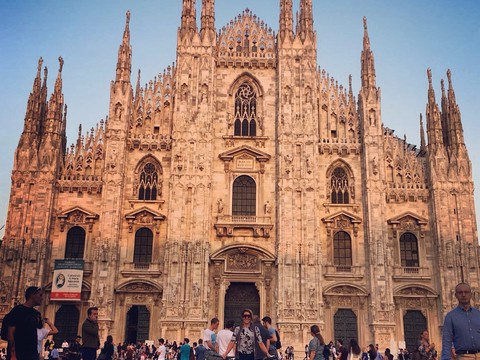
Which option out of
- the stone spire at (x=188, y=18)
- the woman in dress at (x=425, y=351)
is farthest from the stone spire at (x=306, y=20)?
the woman in dress at (x=425, y=351)

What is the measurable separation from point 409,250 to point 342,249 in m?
3.89

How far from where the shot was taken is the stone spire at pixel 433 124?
1367 inches

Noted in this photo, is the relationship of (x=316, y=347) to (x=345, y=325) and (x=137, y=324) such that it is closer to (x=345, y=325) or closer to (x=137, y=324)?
(x=345, y=325)

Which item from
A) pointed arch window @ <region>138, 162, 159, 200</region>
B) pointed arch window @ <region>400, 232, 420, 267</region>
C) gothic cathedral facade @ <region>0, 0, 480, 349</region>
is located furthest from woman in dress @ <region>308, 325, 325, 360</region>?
pointed arch window @ <region>138, 162, 159, 200</region>

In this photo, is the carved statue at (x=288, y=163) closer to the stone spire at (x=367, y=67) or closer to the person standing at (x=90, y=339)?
the stone spire at (x=367, y=67)

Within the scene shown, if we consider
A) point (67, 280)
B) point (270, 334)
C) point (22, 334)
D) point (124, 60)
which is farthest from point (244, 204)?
point (22, 334)

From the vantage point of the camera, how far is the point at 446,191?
33656mm

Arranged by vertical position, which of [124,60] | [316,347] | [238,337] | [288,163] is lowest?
[316,347]

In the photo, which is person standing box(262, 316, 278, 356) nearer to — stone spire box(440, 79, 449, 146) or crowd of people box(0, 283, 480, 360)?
crowd of people box(0, 283, 480, 360)

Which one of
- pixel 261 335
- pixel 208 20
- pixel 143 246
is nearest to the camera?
pixel 261 335

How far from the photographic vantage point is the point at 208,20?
120 ft

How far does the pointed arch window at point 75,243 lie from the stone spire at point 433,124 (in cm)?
2118

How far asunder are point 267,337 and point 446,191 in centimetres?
2464

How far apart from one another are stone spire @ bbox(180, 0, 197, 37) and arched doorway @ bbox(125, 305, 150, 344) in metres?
16.9
